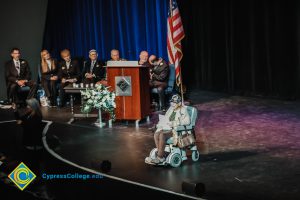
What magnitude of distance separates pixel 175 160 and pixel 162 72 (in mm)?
4239

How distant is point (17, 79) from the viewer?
41.3 feet

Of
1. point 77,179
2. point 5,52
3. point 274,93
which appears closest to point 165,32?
point 274,93

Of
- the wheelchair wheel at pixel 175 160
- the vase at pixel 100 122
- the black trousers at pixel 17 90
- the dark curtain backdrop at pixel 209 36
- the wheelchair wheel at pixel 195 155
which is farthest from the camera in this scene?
the black trousers at pixel 17 90

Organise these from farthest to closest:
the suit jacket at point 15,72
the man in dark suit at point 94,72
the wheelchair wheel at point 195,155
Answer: the suit jacket at point 15,72
the man in dark suit at point 94,72
the wheelchair wheel at point 195,155

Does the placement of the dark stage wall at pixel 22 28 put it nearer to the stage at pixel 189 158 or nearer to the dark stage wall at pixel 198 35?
the dark stage wall at pixel 198 35

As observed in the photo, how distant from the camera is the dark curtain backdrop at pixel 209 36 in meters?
11.6

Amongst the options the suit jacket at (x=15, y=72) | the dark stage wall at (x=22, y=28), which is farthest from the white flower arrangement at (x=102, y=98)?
the dark stage wall at (x=22, y=28)

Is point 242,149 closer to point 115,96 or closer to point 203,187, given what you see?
point 203,187

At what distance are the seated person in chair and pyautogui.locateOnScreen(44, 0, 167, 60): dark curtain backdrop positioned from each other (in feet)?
5.16

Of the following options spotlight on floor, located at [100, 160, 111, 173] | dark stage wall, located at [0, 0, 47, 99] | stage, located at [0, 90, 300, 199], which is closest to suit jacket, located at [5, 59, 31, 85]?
stage, located at [0, 90, 300, 199]

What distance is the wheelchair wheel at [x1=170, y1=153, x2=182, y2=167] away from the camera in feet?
23.4

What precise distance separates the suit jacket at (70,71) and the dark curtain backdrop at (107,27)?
1382 mm

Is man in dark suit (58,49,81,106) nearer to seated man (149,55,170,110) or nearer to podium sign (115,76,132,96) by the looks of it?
seated man (149,55,170,110)

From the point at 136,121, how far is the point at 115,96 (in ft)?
1.85
